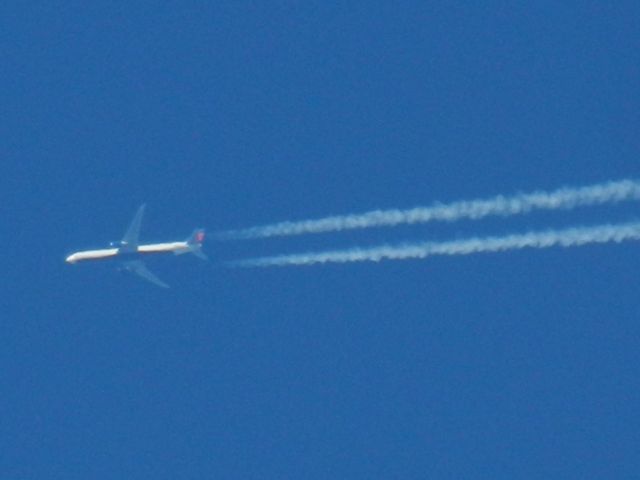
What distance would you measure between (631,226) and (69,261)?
40.6m

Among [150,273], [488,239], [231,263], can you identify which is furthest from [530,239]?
[150,273]

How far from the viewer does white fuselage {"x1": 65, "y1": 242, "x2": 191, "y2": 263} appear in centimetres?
8475

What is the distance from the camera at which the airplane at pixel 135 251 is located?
8475cm

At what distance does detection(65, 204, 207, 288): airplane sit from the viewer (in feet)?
278

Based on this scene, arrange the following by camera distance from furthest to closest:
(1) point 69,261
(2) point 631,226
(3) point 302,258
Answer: (1) point 69,261
(3) point 302,258
(2) point 631,226

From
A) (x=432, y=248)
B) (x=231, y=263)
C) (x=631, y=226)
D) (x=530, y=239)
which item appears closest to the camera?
(x=631, y=226)

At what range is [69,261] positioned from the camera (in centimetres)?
8875

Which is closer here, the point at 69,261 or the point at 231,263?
the point at 231,263

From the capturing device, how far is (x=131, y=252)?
86.6 meters

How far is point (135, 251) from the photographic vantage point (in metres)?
86.5

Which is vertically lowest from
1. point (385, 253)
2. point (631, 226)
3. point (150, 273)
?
point (631, 226)

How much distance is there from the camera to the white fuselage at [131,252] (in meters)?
84.8

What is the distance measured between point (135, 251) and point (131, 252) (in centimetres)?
29

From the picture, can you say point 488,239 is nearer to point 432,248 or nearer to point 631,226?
point 432,248
